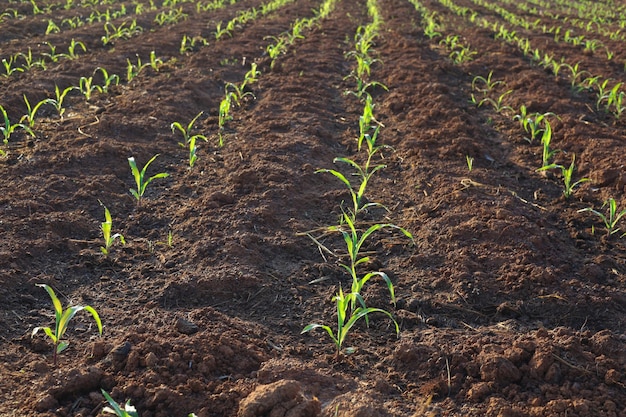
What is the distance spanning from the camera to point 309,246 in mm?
3354

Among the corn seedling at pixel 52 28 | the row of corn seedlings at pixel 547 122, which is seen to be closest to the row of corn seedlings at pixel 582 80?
the row of corn seedlings at pixel 547 122

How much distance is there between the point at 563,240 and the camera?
3471mm

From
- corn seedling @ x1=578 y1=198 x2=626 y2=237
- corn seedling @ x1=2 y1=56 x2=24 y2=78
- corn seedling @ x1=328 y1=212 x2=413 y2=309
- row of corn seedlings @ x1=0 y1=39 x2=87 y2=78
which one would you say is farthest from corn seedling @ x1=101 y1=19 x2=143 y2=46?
corn seedling @ x1=578 y1=198 x2=626 y2=237

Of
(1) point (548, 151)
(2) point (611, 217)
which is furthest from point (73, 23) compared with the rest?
(2) point (611, 217)

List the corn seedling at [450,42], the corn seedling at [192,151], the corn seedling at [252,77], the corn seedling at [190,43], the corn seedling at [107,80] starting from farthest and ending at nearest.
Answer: the corn seedling at [450,42], the corn seedling at [190,43], the corn seedling at [252,77], the corn seedling at [107,80], the corn seedling at [192,151]

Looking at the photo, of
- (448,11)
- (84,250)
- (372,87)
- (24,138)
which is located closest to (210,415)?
(84,250)

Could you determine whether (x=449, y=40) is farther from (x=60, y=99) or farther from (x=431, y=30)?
(x=60, y=99)

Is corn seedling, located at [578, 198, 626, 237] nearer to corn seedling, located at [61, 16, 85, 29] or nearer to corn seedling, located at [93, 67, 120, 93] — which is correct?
corn seedling, located at [93, 67, 120, 93]

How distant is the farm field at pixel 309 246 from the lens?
7.44 ft

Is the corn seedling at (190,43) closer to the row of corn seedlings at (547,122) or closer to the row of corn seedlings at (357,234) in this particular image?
the row of corn seedlings at (357,234)

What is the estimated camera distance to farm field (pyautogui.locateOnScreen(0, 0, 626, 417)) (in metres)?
2.27

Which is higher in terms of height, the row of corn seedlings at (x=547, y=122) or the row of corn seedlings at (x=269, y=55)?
the row of corn seedlings at (x=547, y=122)

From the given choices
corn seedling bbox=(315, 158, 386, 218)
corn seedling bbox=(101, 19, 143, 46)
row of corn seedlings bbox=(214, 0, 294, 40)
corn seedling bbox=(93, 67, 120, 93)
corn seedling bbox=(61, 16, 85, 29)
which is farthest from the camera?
corn seedling bbox=(61, 16, 85, 29)

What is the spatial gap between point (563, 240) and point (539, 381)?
54.7 inches
